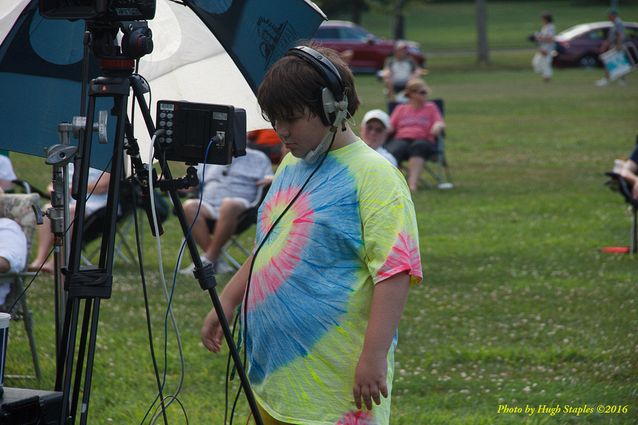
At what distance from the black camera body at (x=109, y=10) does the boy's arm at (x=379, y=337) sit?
110 cm

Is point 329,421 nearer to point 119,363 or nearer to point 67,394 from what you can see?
point 67,394

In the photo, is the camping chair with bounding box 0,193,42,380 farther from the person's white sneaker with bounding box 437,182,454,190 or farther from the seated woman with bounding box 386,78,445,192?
the person's white sneaker with bounding box 437,182,454,190

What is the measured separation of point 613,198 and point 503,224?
207cm

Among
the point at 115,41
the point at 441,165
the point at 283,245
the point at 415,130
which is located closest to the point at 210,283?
the point at 283,245

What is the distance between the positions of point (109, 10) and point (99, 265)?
77 cm

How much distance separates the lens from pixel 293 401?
3.18m

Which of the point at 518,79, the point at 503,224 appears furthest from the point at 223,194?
the point at 518,79

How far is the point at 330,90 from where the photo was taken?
121 inches

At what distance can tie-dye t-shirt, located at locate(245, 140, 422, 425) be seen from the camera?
3096mm

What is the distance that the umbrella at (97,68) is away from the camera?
13.7 ft

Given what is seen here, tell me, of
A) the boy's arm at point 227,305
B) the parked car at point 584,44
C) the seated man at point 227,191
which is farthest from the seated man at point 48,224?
the parked car at point 584,44

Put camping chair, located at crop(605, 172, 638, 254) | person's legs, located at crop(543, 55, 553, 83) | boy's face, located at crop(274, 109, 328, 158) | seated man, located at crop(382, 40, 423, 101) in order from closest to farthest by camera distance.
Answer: boy's face, located at crop(274, 109, 328, 158), camping chair, located at crop(605, 172, 638, 254), seated man, located at crop(382, 40, 423, 101), person's legs, located at crop(543, 55, 553, 83)

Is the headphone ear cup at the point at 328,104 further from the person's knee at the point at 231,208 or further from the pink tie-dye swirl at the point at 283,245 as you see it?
the person's knee at the point at 231,208

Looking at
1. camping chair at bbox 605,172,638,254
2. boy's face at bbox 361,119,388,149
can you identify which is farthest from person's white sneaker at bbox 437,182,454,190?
camping chair at bbox 605,172,638,254
